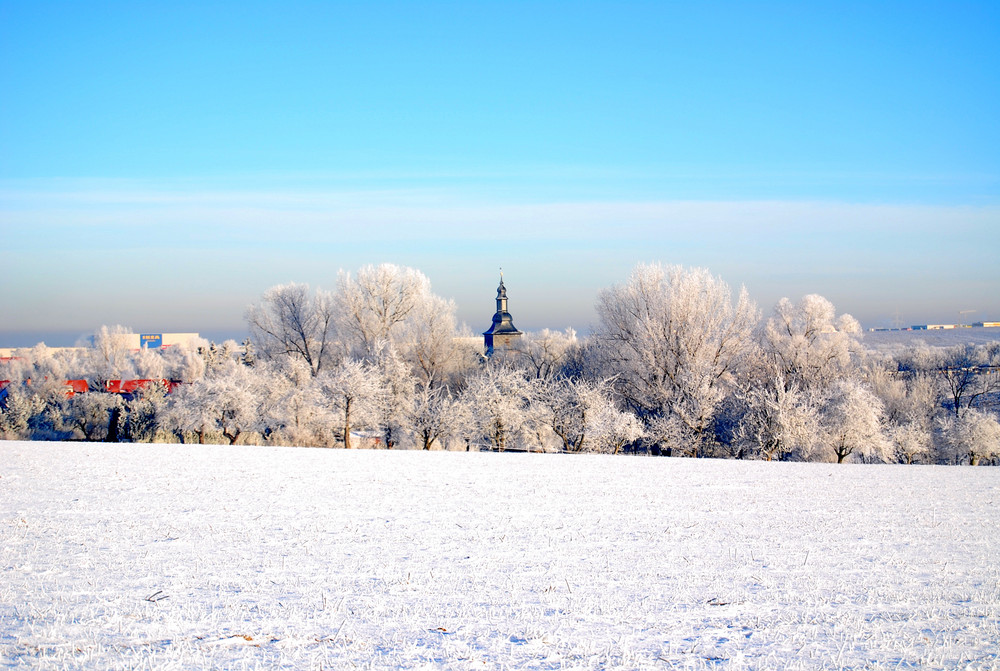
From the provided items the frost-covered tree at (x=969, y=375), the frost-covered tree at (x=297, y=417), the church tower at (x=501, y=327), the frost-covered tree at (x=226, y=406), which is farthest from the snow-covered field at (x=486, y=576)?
the church tower at (x=501, y=327)

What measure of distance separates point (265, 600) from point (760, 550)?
644 centimetres

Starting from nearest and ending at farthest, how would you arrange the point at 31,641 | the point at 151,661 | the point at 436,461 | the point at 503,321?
the point at 151,661 → the point at 31,641 → the point at 436,461 → the point at 503,321

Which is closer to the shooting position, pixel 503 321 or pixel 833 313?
pixel 833 313

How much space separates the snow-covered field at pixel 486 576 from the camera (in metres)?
5.47

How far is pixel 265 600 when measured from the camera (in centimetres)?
665

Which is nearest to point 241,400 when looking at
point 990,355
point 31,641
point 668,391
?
point 668,391

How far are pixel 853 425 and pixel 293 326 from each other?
33.9 m

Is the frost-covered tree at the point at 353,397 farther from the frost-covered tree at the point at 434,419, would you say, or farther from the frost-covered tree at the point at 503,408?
the frost-covered tree at the point at 503,408

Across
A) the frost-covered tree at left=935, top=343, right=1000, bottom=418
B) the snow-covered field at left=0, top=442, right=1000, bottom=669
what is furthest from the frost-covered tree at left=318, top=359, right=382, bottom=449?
the frost-covered tree at left=935, top=343, right=1000, bottom=418

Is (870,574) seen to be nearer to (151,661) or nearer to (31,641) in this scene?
(151,661)

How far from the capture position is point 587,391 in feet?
112

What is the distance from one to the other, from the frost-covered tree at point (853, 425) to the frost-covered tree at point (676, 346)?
5000 millimetres

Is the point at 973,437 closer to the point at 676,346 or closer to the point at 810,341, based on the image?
the point at 810,341

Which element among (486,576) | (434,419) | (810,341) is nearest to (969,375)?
(810,341)
